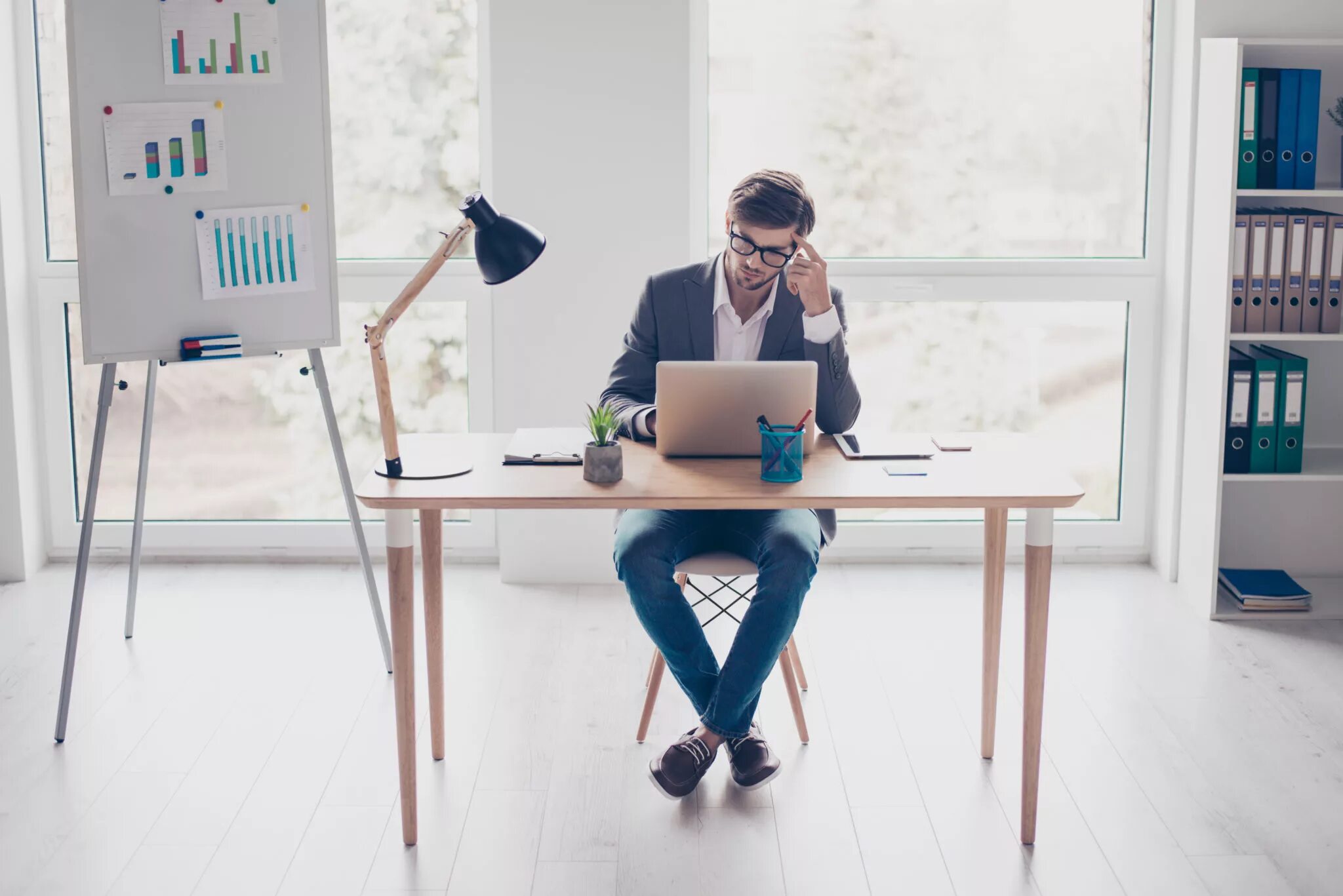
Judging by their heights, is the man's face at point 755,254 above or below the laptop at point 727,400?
above

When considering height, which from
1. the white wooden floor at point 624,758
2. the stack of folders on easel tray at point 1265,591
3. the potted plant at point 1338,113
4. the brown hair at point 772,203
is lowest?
the white wooden floor at point 624,758

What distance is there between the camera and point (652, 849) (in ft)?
8.43

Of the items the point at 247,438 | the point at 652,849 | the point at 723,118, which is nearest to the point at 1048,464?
the point at 652,849

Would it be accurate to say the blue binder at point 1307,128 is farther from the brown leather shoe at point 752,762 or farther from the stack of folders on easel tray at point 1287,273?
the brown leather shoe at point 752,762

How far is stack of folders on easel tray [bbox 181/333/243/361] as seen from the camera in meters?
3.21

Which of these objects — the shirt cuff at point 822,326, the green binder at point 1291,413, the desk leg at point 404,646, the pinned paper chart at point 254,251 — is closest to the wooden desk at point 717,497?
the desk leg at point 404,646

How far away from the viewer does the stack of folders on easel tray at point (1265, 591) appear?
12.6ft

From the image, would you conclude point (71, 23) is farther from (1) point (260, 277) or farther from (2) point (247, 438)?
(2) point (247, 438)

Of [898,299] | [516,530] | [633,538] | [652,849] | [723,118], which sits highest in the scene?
[723,118]

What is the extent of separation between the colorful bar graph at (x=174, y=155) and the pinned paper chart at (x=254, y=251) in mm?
115

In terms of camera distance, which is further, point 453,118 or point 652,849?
point 453,118

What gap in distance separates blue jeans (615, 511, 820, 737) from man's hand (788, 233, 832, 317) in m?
0.47

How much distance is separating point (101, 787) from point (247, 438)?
68.4 inches

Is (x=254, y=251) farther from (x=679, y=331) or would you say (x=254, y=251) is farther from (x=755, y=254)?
(x=755, y=254)
